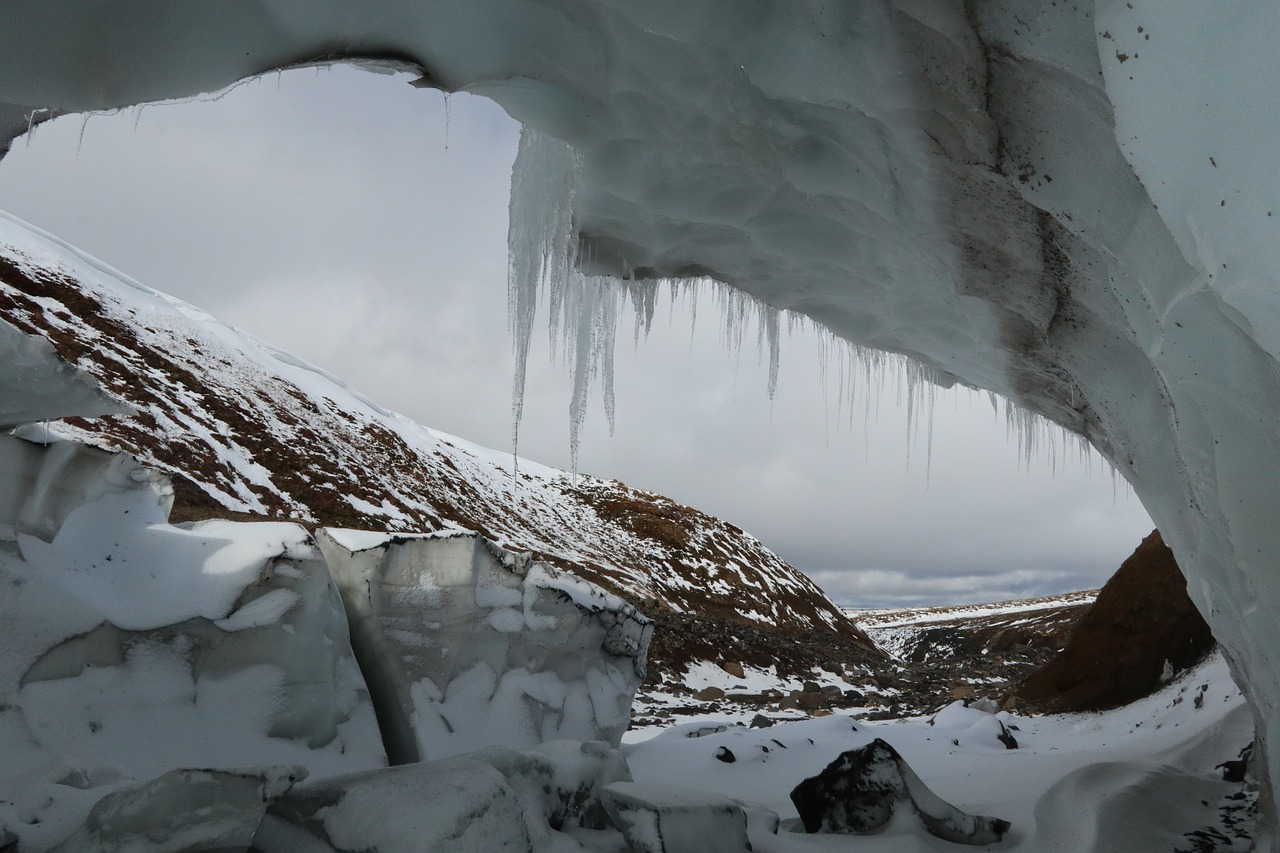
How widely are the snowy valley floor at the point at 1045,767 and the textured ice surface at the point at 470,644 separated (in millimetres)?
873

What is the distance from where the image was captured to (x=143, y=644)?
3494mm

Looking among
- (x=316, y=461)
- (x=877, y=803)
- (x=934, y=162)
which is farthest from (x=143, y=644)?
(x=316, y=461)

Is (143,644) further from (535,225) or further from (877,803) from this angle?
(877,803)

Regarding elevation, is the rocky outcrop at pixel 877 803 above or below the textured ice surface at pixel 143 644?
below

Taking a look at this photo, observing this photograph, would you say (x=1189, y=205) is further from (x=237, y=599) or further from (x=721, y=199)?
(x=237, y=599)

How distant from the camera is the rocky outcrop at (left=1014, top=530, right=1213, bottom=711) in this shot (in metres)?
7.66

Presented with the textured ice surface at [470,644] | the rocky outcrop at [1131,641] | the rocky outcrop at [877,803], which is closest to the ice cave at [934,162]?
the rocky outcrop at [877,803]

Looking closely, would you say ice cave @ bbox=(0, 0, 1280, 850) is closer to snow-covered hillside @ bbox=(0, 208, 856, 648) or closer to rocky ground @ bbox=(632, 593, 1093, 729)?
rocky ground @ bbox=(632, 593, 1093, 729)

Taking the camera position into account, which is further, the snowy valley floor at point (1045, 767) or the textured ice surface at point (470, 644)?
the textured ice surface at point (470, 644)

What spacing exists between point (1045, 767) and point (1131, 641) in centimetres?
431

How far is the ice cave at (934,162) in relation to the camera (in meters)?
1.66

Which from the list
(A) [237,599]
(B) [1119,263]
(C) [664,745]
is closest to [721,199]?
(B) [1119,263]

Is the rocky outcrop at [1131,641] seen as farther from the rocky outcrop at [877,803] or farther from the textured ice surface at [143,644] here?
the textured ice surface at [143,644]

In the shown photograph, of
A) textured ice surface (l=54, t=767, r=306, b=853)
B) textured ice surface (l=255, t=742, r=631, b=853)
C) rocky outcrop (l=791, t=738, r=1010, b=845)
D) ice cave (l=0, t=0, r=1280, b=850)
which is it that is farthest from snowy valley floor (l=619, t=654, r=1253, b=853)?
textured ice surface (l=54, t=767, r=306, b=853)
